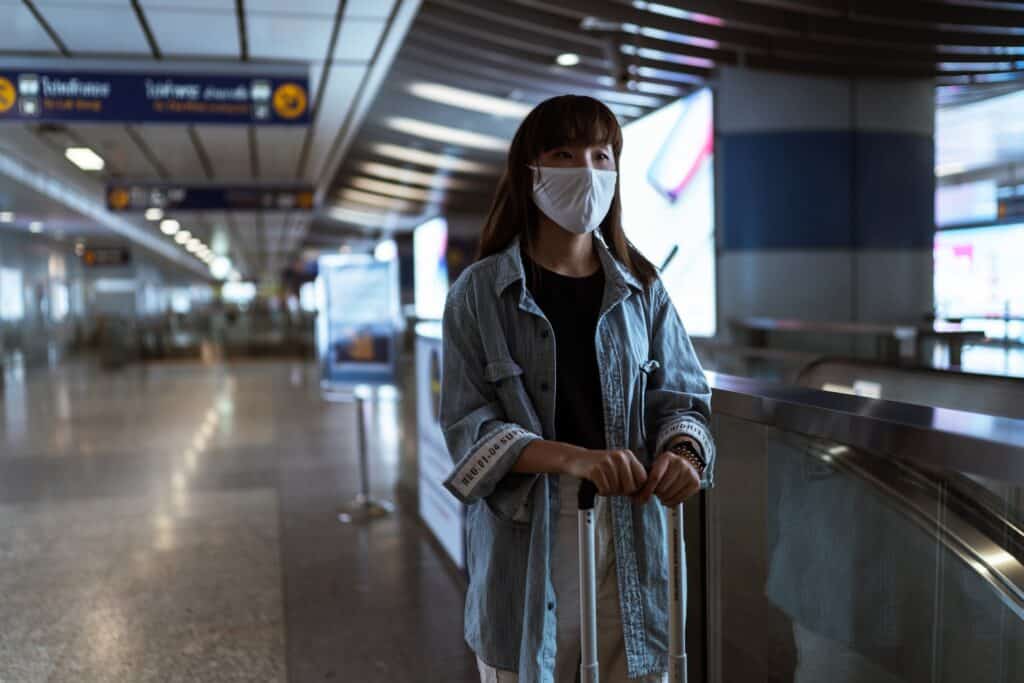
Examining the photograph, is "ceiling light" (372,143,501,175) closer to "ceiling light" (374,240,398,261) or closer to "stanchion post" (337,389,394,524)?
"stanchion post" (337,389,394,524)

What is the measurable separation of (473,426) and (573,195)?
458mm

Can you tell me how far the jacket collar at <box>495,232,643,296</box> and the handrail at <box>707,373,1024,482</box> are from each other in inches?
20.9

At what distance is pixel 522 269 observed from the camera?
160cm

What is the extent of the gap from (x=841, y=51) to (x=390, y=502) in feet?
20.6

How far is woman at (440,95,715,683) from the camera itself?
1.58m

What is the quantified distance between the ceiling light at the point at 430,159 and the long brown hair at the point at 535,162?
12.5 metres

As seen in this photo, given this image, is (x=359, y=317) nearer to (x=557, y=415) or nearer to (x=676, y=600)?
(x=557, y=415)

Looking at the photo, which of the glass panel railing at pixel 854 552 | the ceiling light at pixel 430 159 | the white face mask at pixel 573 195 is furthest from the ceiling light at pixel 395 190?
the white face mask at pixel 573 195

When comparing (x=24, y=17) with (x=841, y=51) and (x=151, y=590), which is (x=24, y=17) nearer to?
(x=151, y=590)

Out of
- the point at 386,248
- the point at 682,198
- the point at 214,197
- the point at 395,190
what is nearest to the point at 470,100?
the point at 682,198

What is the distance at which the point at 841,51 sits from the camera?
8711mm

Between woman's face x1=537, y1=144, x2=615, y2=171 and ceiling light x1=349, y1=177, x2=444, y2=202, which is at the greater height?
ceiling light x1=349, y1=177, x2=444, y2=202

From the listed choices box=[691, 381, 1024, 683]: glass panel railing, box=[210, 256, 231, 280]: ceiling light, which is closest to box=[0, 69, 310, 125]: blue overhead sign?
box=[691, 381, 1024, 683]: glass panel railing

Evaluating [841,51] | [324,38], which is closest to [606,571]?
[324,38]
